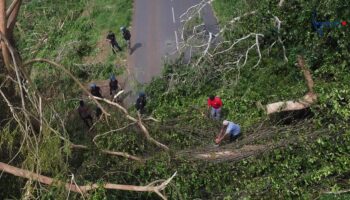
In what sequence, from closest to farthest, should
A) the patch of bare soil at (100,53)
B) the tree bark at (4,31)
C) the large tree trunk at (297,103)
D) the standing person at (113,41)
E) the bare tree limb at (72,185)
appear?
the bare tree limb at (72,185)
the tree bark at (4,31)
the large tree trunk at (297,103)
the standing person at (113,41)
the patch of bare soil at (100,53)

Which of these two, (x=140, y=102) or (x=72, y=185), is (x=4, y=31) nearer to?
(x=72, y=185)

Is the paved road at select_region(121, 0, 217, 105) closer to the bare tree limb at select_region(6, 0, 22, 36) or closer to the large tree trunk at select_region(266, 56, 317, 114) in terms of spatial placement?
the large tree trunk at select_region(266, 56, 317, 114)

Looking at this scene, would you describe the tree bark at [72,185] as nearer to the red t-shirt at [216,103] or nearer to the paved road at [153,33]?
the red t-shirt at [216,103]

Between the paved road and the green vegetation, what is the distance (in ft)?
3.09

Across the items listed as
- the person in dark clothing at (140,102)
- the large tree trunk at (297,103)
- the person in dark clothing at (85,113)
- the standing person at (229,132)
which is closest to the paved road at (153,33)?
the person in dark clothing at (140,102)

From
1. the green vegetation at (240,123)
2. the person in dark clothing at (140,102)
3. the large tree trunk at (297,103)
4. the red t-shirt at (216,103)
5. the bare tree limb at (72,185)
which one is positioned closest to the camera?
the bare tree limb at (72,185)

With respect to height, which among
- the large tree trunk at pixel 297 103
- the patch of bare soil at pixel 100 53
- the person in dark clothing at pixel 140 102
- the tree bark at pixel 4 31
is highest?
the tree bark at pixel 4 31

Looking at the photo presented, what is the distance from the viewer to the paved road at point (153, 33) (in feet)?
45.6

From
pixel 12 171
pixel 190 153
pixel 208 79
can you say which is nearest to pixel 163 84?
pixel 208 79

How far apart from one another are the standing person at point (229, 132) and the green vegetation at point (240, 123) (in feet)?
0.69

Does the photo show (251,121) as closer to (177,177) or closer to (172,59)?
(177,177)

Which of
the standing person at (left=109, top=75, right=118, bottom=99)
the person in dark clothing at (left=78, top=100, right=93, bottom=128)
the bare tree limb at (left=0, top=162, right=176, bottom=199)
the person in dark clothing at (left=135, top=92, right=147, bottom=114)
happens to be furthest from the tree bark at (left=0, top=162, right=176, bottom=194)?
the standing person at (left=109, top=75, right=118, bottom=99)

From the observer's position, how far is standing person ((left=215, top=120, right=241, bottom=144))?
862cm

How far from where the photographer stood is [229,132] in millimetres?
8633
